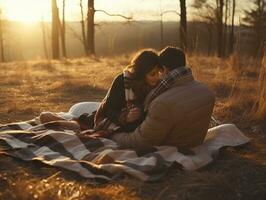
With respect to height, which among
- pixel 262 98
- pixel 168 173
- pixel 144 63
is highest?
pixel 144 63

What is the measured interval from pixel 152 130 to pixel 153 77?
459 millimetres

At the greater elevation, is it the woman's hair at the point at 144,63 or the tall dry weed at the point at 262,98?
the woman's hair at the point at 144,63

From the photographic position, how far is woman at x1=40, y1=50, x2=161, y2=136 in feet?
14.1

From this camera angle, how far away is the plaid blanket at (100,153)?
3.84 metres

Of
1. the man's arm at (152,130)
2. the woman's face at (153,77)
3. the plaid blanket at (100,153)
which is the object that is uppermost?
the woman's face at (153,77)

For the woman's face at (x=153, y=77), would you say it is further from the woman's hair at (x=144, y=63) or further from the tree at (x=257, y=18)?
the tree at (x=257, y=18)

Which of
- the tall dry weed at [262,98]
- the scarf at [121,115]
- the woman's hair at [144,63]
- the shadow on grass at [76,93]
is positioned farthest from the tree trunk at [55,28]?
the woman's hair at [144,63]

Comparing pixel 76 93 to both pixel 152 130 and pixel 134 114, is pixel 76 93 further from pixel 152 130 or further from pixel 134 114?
pixel 152 130

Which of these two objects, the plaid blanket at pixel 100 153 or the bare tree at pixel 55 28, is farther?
the bare tree at pixel 55 28

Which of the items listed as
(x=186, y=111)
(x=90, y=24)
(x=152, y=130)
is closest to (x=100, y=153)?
(x=152, y=130)

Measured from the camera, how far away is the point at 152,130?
4227 millimetres

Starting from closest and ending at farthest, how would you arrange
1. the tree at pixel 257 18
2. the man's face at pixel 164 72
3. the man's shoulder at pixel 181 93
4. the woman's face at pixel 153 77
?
1. the man's shoulder at pixel 181 93
2. the man's face at pixel 164 72
3. the woman's face at pixel 153 77
4. the tree at pixel 257 18

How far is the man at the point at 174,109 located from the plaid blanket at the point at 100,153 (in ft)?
0.42

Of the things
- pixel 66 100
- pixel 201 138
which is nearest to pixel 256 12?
pixel 66 100
